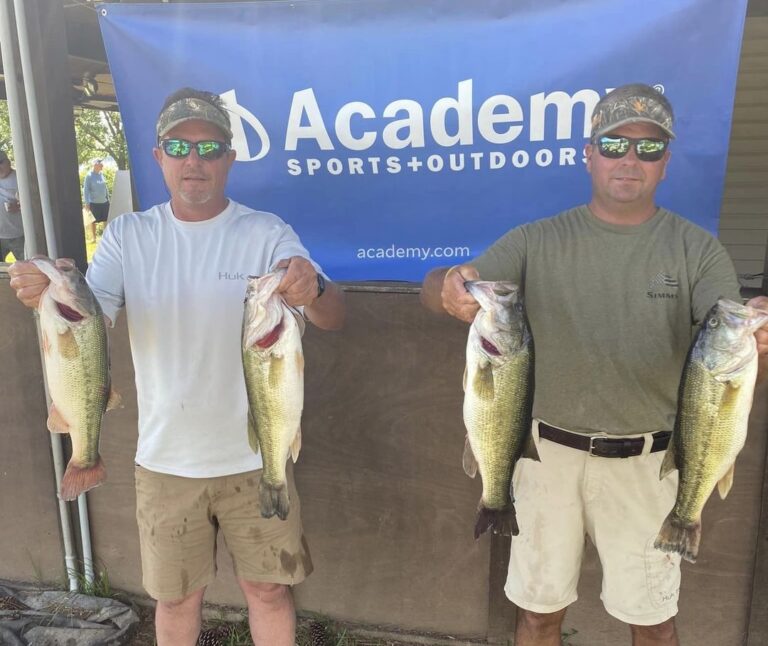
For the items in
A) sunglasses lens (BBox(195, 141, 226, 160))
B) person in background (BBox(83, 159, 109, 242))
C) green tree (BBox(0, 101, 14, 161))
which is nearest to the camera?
sunglasses lens (BBox(195, 141, 226, 160))

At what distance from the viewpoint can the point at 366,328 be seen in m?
3.24

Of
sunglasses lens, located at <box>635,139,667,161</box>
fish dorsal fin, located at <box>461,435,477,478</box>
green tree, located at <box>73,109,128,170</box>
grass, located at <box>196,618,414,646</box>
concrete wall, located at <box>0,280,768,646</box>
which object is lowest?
grass, located at <box>196,618,414,646</box>

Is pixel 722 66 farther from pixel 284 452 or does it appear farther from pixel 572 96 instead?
pixel 284 452

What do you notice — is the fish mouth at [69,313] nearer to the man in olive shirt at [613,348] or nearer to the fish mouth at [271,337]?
the fish mouth at [271,337]

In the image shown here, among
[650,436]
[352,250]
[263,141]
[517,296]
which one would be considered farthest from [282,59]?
[650,436]

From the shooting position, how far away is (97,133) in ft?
42.3

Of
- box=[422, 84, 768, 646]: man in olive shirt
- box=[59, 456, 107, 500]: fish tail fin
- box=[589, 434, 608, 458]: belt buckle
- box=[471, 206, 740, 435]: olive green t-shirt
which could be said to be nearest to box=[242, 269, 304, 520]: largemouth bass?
box=[422, 84, 768, 646]: man in olive shirt

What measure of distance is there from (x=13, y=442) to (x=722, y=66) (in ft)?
14.2

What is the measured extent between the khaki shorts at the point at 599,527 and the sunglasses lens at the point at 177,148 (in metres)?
1.83

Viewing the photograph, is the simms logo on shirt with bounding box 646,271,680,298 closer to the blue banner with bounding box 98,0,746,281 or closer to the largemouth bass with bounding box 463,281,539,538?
the largemouth bass with bounding box 463,281,539,538

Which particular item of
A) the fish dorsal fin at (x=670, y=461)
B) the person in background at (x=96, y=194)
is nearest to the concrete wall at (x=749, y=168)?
the fish dorsal fin at (x=670, y=461)

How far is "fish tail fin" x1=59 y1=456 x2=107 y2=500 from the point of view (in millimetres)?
2447

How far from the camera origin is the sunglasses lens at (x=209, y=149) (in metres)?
2.51

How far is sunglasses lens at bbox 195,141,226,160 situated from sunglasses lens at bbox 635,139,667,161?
5.47 ft
